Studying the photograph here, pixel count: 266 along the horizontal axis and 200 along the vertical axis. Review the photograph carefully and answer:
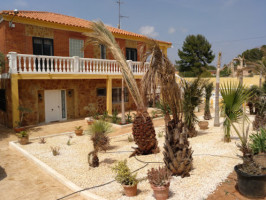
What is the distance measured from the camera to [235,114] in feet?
24.7

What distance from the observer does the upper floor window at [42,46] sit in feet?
46.9

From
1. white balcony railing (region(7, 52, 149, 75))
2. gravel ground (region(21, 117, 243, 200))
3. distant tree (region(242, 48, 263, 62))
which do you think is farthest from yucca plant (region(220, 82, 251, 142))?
distant tree (region(242, 48, 263, 62))

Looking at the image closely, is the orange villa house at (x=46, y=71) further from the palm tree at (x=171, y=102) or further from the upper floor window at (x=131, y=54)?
the palm tree at (x=171, y=102)

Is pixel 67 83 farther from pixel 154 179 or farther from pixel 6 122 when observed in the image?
pixel 154 179

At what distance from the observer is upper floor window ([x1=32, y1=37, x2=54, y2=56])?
14.3m

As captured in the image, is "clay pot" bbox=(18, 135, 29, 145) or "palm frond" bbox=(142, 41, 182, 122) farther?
"clay pot" bbox=(18, 135, 29, 145)

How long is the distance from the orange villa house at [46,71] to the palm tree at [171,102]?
7015 millimetres

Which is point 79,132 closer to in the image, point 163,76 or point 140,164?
point 140,164

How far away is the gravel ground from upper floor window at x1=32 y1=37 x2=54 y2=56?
6.68 m

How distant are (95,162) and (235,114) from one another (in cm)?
480

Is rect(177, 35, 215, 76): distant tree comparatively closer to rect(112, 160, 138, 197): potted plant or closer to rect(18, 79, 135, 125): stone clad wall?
rect(18, 79, 135, 125): stone clad wall

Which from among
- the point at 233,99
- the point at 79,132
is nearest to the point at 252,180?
the point at 233,99

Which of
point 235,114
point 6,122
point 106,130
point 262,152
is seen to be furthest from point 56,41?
point 262,152

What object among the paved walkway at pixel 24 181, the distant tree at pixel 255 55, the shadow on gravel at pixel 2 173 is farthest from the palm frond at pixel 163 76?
the distant tree at pixel 255 55
